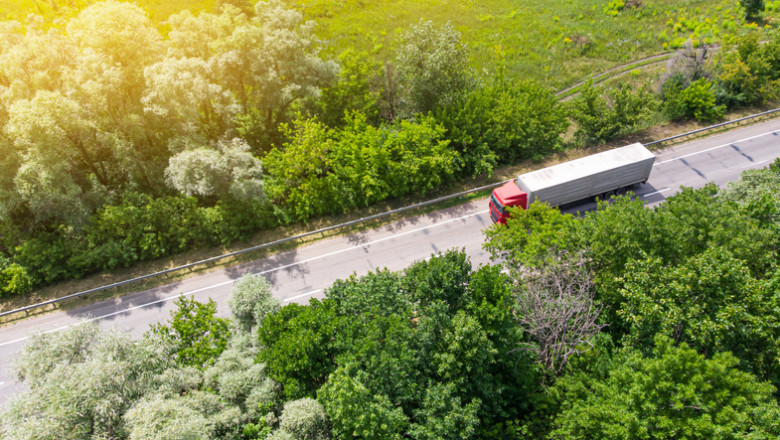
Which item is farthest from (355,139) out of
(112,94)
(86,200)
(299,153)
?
(86,200)

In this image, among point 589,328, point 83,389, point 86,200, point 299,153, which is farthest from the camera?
point 299,153

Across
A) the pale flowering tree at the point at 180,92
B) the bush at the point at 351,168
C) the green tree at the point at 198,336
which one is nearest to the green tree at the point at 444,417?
the green tree at the point at 198,336

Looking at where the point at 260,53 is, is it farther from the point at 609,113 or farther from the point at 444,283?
the point at 609,113

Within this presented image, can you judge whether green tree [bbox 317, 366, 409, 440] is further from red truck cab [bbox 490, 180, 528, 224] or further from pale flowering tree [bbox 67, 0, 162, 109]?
pale flowering tree [bbox 67, 0, 162, 109]

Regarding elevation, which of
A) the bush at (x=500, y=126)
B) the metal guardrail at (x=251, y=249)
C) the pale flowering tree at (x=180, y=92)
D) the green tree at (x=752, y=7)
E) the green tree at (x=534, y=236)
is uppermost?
the pale flowering tree at (x=180, y=92)

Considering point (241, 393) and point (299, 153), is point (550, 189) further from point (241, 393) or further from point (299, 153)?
point (241, 393)

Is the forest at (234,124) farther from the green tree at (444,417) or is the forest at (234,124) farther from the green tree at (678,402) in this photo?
the green tree at (678,402)
